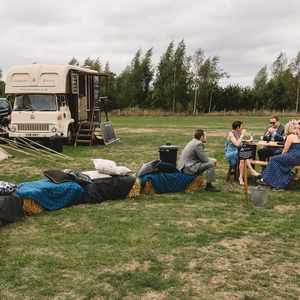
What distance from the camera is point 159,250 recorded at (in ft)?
18.4

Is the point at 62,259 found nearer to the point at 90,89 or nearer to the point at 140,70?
the point at 90,89

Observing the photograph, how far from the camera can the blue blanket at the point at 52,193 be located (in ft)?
23.9

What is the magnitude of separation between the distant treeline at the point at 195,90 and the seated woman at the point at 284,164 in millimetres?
47897

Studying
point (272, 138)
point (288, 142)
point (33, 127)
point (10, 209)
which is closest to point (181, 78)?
point (33, 127)

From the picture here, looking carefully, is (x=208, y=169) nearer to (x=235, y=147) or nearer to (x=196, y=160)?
(x=196, y=160)

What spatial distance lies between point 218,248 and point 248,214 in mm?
1797

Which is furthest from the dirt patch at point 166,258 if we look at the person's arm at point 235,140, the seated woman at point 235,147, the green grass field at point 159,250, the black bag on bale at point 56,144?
the black bag on bale at point 56,144

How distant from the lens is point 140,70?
60.8 meters

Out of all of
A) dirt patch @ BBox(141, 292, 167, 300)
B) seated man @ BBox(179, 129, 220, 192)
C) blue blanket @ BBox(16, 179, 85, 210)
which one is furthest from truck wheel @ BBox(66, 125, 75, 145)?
dirt patch @ BBox(141, 292, 167, 300)

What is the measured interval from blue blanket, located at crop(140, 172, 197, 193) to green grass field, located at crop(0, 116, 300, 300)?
0.22 metres

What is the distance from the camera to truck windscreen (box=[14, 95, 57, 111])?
1739 centimetres

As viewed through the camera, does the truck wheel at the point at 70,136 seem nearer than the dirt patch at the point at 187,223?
No

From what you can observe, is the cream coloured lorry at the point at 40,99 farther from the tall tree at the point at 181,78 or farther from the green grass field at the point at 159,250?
the tall tree at the point at 181,78

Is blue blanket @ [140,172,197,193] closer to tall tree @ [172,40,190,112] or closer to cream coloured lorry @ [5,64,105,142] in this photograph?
cream coloured lorry @ [5,64,105,142]
